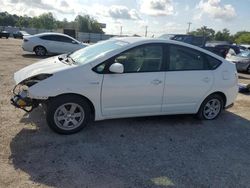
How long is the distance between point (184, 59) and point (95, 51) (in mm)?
1696

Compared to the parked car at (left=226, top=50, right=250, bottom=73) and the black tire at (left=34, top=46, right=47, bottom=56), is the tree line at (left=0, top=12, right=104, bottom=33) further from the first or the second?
the parked car at (left=226, top=50, right=250, bottom=73)

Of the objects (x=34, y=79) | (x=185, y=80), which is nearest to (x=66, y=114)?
(x=34, y=79)

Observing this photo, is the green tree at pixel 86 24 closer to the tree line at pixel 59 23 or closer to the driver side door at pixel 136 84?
the tree line at pixel 59 23

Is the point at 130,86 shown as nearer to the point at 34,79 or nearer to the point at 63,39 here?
the point at 34,79

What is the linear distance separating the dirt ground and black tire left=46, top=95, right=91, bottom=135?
0.48ft

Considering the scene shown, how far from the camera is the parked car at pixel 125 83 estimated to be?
→ 15.4 feet

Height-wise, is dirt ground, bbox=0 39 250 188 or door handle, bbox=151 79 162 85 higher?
door handle, bbox=151 79 162 85

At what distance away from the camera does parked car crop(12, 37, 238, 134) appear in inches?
184

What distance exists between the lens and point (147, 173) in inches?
152

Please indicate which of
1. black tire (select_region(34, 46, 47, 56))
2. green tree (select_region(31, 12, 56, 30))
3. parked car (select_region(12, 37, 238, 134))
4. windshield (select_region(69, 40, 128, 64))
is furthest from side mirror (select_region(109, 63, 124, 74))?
green tree (select_region(31, 12, 56, 30))

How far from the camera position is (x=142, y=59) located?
526cm

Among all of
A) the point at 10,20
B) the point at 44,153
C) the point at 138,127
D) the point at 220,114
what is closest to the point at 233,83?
the point at 220,114

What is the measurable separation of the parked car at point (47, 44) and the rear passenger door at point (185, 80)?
12.7 metres

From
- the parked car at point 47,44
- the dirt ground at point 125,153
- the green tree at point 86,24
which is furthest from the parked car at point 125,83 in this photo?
the green tree at point 86,24
